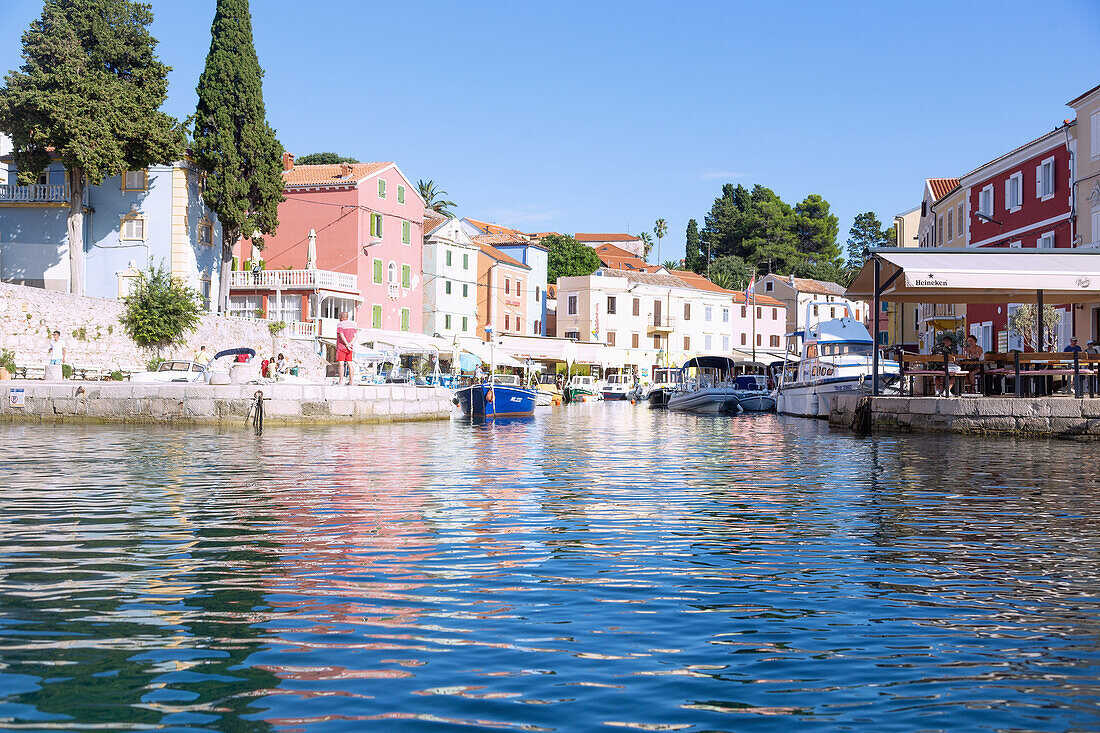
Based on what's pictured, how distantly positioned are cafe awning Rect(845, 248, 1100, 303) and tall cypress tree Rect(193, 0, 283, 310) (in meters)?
28.9

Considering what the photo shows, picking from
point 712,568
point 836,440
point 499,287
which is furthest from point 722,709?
point 499,287

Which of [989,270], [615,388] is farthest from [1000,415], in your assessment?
[615,388]

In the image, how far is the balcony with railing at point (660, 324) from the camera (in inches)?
3371

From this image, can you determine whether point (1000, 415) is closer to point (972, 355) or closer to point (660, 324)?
point (972, 355)

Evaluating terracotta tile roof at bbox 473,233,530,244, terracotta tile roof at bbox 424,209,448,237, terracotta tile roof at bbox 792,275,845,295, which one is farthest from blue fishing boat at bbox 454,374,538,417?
terracotta tile roof at bbox 792,275,845,295

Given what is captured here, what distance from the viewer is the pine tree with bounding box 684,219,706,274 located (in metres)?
114

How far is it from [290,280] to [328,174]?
9.32m

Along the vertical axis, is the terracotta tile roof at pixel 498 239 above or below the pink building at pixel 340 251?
above

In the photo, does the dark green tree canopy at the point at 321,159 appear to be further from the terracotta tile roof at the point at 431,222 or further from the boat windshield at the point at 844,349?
the boat windshield at the point at 844,349

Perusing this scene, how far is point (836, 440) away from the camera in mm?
24219

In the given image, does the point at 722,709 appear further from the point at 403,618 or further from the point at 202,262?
the point at 202,262

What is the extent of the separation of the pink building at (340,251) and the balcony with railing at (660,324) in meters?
30.7

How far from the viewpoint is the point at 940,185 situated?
58125mm

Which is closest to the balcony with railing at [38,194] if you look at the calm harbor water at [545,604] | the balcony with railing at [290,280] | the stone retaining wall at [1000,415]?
the balcony with railing at [290,280]
